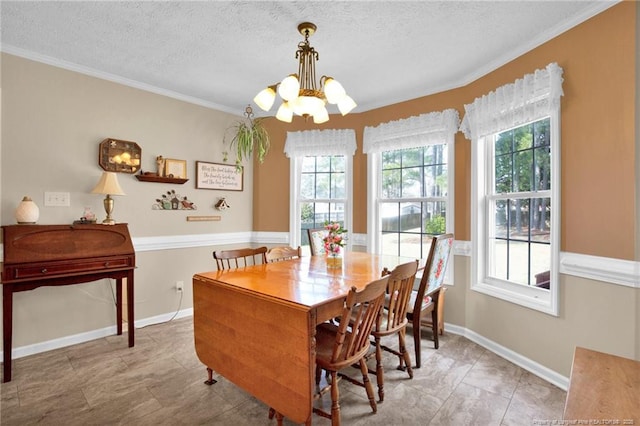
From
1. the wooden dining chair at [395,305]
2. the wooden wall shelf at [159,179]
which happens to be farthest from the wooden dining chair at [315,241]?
the wooden wall shelf at [159,179]

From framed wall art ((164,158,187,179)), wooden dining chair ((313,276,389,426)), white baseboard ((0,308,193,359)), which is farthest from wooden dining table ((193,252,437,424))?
framed wall art ((164,158,187,179))

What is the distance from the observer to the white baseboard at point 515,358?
2.15 m

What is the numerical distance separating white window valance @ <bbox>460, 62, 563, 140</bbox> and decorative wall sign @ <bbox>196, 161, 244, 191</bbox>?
9.00 ft

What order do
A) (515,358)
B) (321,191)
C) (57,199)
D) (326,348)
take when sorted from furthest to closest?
(321,191), (57,199), (515,358), (326,348)

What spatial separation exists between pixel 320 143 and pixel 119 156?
2160 millimetres

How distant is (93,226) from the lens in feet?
8.74

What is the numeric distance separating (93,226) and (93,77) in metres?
1.42

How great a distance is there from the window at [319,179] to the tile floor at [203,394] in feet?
6.10

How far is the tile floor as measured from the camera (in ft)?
5.96

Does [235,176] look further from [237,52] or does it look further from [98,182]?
[237,52]

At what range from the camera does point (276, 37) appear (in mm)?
2322

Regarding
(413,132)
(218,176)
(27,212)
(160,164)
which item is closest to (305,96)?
(413,132)

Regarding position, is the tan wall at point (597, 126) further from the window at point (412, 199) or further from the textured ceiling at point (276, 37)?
the window at point (412, 199)

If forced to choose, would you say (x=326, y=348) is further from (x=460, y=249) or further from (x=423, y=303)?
(x=460, y=249)
